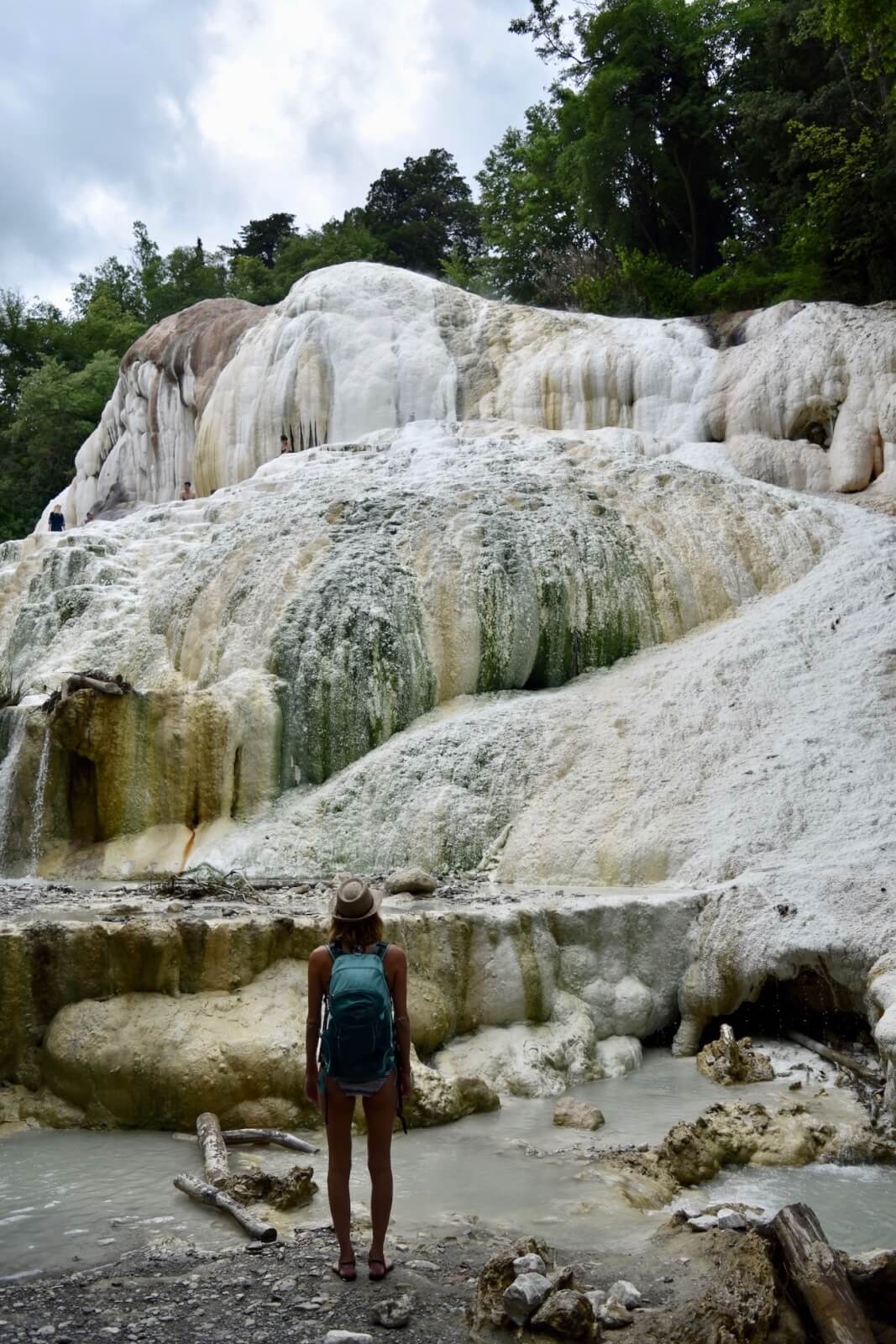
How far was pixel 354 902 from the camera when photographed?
353cm

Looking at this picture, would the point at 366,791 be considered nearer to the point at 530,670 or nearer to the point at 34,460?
the point at 530,670

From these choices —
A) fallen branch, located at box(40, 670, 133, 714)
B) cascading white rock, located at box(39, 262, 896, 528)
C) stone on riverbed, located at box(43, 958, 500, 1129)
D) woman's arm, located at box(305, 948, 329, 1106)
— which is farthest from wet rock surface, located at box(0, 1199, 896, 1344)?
cascading white rock, located at box(39, 262, 896, 528)

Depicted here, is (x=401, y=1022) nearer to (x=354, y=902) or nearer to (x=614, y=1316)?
(x=354, y=902)

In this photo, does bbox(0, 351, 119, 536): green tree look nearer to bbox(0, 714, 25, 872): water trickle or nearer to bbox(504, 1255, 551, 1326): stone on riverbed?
bbox(0, 714, 25, 872): water trickle

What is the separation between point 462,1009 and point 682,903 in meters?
1.54

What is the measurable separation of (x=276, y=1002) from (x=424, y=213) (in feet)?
115

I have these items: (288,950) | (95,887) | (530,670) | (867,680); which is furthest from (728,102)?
(288,950)

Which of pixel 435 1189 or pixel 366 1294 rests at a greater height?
pixel 366 1294

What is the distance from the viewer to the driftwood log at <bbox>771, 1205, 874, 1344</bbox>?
2990 mm

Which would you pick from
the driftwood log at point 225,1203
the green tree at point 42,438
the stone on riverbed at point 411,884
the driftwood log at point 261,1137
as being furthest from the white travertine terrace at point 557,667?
the green tree at point 42,438

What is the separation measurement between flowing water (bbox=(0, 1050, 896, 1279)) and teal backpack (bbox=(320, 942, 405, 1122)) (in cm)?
86

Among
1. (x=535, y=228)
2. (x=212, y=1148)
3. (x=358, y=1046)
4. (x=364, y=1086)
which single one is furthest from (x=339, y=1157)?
(x=535, y=228)

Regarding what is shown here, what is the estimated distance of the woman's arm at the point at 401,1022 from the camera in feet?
11.6

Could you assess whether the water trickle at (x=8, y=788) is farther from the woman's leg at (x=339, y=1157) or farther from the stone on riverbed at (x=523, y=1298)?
the stone on riverbed at (x=523, y=1298)
